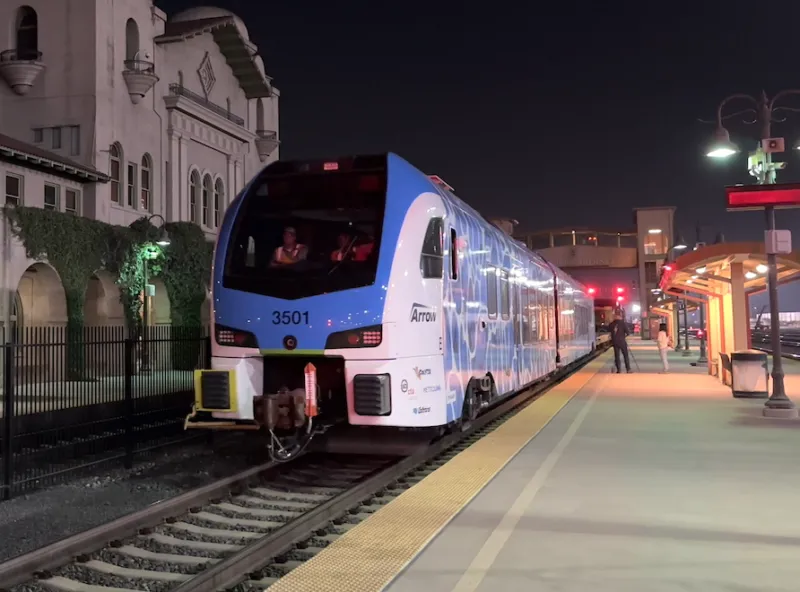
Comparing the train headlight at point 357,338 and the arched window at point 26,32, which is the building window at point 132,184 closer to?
the arched window at point 26,32

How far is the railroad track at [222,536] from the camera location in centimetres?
540

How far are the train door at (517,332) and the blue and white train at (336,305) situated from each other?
13.2 ft

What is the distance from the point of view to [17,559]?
5.45 meters

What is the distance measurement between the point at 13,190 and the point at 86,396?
1311 cm

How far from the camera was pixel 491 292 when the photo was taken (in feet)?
38.3

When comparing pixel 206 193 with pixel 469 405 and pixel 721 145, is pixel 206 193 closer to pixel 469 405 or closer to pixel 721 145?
pixel 721 145

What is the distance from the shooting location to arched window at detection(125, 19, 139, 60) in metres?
26.6

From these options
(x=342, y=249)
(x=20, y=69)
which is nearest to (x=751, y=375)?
(x=342, y=249)

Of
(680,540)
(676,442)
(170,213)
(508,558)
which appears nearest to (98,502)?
(508,558)

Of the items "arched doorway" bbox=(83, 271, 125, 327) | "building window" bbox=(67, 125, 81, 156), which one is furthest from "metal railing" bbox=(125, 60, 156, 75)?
"arched doorway" bbox=(83, 271, 125, 327)

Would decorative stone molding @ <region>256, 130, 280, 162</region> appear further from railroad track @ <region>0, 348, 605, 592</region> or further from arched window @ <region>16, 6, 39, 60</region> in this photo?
railroad track @ <region>0, 348, 605, 592</region>

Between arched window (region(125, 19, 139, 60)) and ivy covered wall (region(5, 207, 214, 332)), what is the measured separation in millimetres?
6012

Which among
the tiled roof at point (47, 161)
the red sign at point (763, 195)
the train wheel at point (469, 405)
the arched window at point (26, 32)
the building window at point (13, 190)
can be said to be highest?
the arched window at point (26, 32)

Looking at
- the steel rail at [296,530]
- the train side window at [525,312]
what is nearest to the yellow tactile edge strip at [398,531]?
the steel rail at [296,530]
